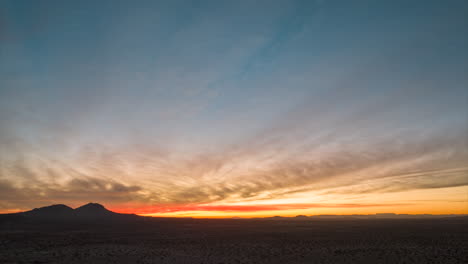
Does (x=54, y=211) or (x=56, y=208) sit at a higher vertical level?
(x=56, y=208)

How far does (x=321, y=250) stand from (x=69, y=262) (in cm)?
2360

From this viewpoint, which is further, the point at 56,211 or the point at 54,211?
the point at 56,211

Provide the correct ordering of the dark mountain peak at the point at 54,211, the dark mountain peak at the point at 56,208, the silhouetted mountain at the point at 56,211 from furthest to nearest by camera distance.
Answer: the dark mountain peak at the point at 56,208 < the dark mountain peak at the point at 54,211 < the silhouetted mountain at the point at 56,211

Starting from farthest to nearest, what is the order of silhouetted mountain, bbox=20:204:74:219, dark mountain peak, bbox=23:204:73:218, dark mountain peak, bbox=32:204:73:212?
dark mountain peak, bbox=32:204:73:212 < dark mountain peak, bbox=23:204:73:218 < silhouetted mountain, bbox=20:204:74:219

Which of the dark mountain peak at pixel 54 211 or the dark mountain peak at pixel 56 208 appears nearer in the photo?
the dark mountain peak at pixel 54 211

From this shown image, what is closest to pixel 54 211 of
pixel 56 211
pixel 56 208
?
pixel 56 211

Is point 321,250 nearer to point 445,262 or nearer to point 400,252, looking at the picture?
point 400,252

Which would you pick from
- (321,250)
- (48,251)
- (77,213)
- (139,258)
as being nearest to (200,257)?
(139,258)

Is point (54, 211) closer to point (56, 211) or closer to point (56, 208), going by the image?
point (56, 211)

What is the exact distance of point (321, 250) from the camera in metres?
25.6

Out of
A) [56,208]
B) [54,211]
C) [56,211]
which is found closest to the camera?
[54,211]

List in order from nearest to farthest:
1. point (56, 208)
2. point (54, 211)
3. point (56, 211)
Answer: point (54, 211) → point (56, 211) → point (56, 208)

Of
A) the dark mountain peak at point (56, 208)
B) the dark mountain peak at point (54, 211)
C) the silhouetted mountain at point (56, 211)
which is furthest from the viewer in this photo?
the dark mountain peak at point (56, 208)

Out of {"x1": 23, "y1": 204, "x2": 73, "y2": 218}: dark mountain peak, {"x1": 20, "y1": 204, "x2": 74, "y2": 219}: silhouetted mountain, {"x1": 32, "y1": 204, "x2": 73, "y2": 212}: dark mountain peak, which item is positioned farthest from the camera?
{"x1": 32, "y1": 204, "x2": 73, "y2": 212}: dark mountain peak
